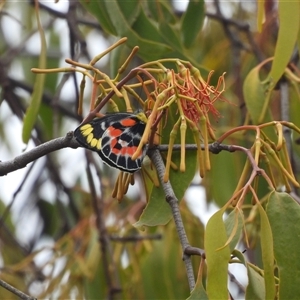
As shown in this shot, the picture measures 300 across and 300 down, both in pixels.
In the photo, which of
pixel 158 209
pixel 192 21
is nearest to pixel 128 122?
pixel 158 209

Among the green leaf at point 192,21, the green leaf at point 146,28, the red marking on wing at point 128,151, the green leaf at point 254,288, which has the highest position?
the green leaf at point 192,21

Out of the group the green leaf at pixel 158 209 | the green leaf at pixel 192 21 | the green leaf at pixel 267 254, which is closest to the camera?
the green leaf at pixel 267 254

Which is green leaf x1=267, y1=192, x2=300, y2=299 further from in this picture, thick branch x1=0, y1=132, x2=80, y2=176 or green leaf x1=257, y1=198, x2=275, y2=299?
thick branch x1=0, y1=132, x2=80, y2=176

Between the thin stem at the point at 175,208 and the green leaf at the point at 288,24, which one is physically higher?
the green leaf at the point at 288,24

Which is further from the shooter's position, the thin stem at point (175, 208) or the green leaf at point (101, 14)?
the green leaf at point (101, 14)

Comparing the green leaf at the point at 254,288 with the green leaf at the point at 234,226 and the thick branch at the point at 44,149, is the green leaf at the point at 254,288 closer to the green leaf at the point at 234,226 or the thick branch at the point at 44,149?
the green leaf at the point at 234,226

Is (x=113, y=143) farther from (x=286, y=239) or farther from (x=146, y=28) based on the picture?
(x=146, y=28)

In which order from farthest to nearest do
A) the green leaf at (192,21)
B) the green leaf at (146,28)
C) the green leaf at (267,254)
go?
1. the green leaf at (192,21)
2. the green leaf at (146,28)
3. the green leaf at (267,254)

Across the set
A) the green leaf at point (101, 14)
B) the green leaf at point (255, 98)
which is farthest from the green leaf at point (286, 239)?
the green leaf at point (101, 14)
